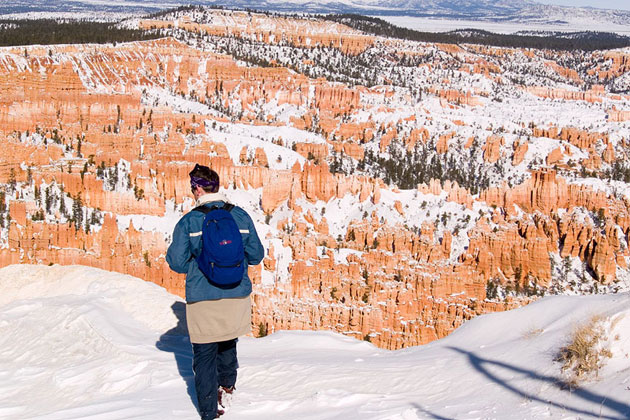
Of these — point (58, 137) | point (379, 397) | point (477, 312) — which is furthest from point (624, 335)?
point (58, 137)

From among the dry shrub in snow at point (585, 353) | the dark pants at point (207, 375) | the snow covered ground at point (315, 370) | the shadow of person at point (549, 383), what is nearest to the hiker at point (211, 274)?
the dark pants at point (207, 375)

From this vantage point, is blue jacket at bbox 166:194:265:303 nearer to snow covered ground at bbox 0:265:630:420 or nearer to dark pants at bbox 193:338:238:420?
dark pants at bbox 193:338:238:420

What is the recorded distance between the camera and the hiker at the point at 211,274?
5754mm

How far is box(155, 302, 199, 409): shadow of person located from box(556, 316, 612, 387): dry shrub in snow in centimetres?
402

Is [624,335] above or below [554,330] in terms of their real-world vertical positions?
above

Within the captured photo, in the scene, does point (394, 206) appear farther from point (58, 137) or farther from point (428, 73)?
point (428, 73)

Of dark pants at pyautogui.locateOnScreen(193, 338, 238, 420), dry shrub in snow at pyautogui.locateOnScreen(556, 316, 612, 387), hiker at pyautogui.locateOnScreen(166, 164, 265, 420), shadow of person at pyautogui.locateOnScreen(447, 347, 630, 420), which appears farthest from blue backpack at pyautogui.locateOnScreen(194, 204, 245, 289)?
dry shrub in snow at pyautogui.locateOnScreen(556, 316, 612, 387)

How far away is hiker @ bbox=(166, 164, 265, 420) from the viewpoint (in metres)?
5.75

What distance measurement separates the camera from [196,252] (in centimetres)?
583

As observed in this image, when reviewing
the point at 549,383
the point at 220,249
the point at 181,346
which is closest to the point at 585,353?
the point at 549,383

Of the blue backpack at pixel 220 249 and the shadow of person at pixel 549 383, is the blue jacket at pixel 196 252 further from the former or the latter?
the shadow of person at pixel 549 383

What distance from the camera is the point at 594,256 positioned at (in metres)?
43.0

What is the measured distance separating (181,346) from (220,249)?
13.8ft

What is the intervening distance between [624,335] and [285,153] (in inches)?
1988
